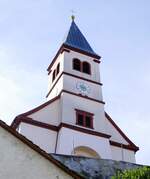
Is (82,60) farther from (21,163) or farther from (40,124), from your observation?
(21,163)

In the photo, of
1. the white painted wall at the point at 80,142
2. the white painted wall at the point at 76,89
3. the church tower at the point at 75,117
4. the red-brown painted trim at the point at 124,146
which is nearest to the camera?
the white painted wall at the point at 80,142

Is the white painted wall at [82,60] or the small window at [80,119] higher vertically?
the white painted wall at [82,60]

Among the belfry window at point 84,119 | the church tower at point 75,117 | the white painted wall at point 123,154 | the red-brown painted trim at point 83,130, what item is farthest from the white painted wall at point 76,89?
the white painted wall at point 123,154

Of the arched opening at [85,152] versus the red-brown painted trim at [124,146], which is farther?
the red-brown painted trim at [124,146]

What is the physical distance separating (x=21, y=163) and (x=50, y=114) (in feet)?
A: 54.7

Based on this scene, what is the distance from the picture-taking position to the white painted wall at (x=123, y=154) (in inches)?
1053

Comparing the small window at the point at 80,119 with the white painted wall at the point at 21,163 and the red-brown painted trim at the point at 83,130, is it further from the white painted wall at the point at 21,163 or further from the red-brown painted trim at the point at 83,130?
the white painted wall at the point at 21,163

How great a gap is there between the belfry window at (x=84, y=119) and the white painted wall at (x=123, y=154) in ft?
7.41

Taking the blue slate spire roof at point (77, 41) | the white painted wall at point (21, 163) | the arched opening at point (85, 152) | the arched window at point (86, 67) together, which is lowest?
the white painted wall at point (21, 163)

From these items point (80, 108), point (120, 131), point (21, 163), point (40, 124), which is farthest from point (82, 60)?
point (21, 163)

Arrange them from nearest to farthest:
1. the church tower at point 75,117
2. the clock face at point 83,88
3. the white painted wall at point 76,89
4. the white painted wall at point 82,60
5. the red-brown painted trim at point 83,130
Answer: the church tower at point 75,117
the red-brown painted trim at point 83,130
the white painted wall at point 76,89
the clock face at point 83,88
the white painted wall at point 82,60

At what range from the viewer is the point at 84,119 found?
89.2ft

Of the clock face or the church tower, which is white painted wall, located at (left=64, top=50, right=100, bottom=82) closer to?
the church tower

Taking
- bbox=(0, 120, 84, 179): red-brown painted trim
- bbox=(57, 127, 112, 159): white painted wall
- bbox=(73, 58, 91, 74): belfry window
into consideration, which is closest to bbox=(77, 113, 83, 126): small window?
bbox=(57, 127, 112, 159): white painted wall
